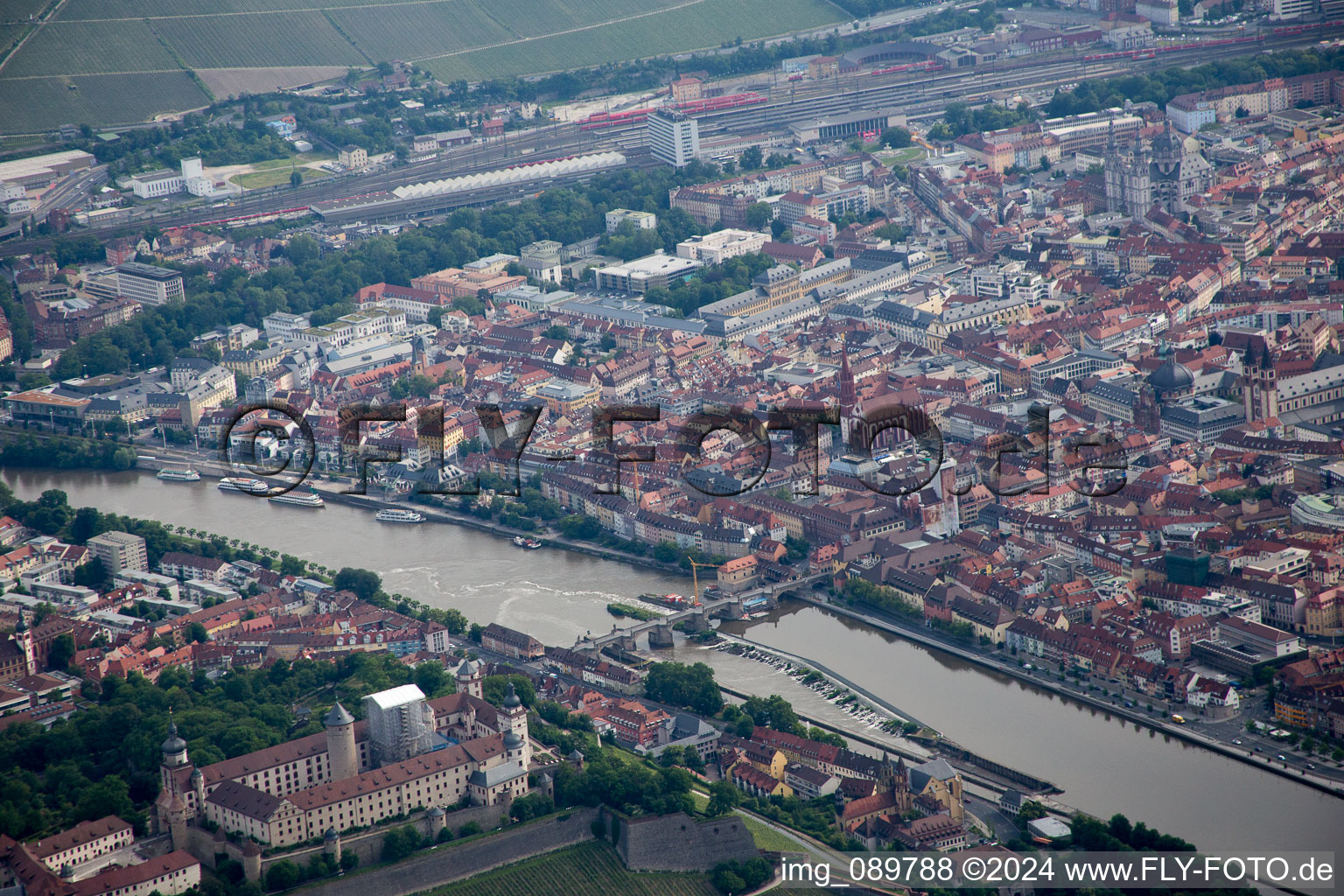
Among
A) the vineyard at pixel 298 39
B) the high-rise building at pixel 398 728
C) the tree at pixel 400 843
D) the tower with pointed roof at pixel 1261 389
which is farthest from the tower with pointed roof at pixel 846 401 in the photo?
the vineyard at pixel 298 39

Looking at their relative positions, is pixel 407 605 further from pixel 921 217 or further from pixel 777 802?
pixel 921 217

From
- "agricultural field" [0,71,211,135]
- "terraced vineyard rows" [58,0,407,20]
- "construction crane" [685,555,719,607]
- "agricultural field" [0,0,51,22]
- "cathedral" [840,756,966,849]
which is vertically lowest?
"cathedral" [840,756,966,849]

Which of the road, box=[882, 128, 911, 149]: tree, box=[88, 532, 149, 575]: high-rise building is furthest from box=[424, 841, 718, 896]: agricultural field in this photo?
box=[882, 128, 911, 149]: tree

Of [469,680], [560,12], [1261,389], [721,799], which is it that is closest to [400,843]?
[469,680]

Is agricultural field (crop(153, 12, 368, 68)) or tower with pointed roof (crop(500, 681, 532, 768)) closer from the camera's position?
tower with pointed roof (crop(500, 681, 532, 768))

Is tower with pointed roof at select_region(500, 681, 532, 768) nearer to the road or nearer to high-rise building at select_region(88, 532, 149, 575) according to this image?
the road

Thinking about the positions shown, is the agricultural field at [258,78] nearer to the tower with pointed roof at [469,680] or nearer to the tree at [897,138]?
the tree at [897,138]
